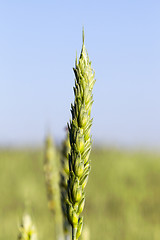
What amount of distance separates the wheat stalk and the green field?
14.5ft

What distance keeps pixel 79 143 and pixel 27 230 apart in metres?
0.78

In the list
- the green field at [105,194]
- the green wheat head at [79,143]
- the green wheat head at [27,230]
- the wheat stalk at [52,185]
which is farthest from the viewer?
the green field at [105,194]

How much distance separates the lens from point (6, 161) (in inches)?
667

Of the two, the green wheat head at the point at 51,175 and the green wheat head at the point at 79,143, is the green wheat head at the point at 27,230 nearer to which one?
the green wheat head at the point at 79,143

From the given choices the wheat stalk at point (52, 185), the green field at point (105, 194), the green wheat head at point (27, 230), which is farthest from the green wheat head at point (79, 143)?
the green field at point (105, 194)

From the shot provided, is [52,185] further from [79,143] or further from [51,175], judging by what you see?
[79,143]

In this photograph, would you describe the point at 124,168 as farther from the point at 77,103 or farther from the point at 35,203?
the point at 77,103

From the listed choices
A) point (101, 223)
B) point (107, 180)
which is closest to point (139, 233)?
point (101, 223)

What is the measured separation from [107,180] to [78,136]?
14.4 metres

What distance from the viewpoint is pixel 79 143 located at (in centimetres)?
113

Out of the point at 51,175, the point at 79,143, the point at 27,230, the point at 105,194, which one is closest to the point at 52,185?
the point at 51,175

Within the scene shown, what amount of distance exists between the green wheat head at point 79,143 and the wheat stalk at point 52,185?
1.92m

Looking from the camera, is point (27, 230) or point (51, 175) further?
point (51, 175)

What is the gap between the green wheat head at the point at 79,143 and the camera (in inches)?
44.5
